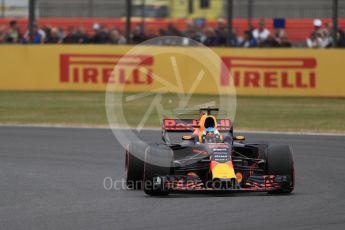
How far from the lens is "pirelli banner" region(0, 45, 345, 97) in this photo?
25844 millimetres

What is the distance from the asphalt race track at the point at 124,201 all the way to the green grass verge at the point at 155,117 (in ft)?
17.2

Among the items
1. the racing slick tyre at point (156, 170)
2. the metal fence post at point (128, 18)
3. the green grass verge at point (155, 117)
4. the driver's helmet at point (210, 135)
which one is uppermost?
the metal fence post at point (128, 18)

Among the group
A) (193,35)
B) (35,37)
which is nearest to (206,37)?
(193,35)

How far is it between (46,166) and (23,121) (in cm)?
799

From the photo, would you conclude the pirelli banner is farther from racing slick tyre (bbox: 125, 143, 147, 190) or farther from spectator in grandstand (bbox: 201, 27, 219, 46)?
racing slick tyre (bbox: 125, 143, 147, 190)

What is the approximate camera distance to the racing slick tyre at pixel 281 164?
11.2 m

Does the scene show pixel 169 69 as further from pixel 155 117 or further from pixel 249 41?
pixel 155 117

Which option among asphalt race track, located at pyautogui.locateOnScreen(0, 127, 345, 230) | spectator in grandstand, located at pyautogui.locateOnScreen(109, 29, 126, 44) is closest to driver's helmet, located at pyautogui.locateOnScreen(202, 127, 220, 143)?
asphalt race track, located at pyautogui.locateOnScreen(0, 127, 345, 230)

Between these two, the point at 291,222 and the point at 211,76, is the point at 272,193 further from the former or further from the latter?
the point at 211,76

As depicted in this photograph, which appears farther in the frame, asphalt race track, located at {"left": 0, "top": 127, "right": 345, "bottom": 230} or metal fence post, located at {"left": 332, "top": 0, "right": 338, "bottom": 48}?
metal fence post, located at {"left": 332, "top": 0, "right": 338, "bottom": 48}

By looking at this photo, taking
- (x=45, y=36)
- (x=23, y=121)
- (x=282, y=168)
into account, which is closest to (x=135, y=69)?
(x=45, y=36)

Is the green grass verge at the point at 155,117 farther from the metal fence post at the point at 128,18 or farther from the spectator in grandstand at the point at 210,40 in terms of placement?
the metal fence post at the point at 128,18

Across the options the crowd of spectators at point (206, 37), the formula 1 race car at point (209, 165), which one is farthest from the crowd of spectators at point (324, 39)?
the formula 1 race car at point (209, 165)

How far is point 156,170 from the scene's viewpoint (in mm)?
11102
